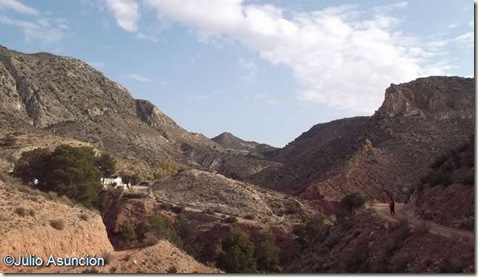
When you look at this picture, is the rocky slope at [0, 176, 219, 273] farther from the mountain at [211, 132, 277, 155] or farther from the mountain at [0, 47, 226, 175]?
the mountain at [211, 132, 277, 155]

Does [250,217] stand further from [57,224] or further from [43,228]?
[43,228]

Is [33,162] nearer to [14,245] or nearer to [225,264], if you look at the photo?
[225,264]

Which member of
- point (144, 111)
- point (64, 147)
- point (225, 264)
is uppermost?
point (144, 111)

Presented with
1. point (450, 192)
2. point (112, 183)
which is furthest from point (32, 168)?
point (450, 192)

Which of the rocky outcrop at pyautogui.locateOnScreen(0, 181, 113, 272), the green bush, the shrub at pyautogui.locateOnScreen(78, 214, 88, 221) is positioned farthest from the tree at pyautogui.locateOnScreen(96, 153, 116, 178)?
the shrub at pyautogui.locateOnScreen(78, 214, 88, 221)

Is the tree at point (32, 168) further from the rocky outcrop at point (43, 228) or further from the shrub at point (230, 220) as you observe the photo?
the rocky outcrop at point (43, 228)

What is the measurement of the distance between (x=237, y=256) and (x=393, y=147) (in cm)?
3902

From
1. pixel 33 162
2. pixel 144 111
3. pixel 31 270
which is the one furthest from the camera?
pixel 144 111

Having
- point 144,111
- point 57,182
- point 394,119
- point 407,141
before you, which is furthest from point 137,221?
point 144,111

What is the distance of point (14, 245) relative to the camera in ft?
71.2

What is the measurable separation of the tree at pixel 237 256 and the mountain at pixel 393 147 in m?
24.6

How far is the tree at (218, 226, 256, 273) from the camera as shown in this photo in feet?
133

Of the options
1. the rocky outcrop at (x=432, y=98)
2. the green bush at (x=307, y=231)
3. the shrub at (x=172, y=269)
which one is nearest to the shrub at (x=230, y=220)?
the green bush at (x=307, y=231)

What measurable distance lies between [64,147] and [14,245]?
101ft
